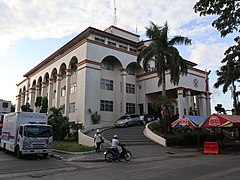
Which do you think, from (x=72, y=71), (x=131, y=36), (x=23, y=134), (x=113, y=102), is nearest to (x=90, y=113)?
(x=113, y=102)

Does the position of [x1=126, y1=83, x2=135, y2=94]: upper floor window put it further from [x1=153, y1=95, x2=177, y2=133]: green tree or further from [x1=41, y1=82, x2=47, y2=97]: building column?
[x1=41, y1=82, x2=47, y2=97]: building column

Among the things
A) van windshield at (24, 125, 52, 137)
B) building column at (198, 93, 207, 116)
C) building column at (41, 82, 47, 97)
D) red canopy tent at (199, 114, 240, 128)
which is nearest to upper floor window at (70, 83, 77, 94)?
building column at (41, 82, 47, 97)

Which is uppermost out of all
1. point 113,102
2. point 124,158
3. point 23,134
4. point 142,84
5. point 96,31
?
point 96,31

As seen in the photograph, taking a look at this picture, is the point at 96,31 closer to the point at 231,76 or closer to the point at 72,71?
the point at 72,71

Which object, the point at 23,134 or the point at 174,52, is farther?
the point at 174,52

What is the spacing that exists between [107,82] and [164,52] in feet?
39.9

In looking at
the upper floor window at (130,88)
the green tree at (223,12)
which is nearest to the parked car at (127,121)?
the upper floor window at (130,88)

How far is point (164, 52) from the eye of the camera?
24.5 metres

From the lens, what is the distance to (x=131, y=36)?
136 feet

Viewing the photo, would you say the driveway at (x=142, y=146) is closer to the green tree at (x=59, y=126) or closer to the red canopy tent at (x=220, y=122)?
the red canopy tent at (x=220, y=122)

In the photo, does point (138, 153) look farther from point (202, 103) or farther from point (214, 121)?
point (202, 103)

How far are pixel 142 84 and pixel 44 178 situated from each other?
29289 millimetres

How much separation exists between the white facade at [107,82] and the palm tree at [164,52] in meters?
7.79

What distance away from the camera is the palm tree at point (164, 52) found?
24.1 m
